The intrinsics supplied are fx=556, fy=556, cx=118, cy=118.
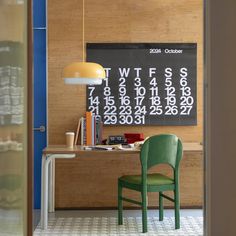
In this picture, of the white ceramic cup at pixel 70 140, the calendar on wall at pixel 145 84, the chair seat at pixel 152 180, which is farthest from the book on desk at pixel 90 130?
the chair seat at pixel 152 180

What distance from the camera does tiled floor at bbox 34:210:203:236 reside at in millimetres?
4797

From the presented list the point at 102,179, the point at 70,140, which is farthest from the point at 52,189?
the point at 70,140

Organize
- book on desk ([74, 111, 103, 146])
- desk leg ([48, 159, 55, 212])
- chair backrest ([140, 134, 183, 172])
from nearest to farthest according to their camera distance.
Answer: chair backrest ([140, 134, 183, 172])
book on desk ([74, 111, 103, 146])
desk leg ([48, 159, 55, 212])

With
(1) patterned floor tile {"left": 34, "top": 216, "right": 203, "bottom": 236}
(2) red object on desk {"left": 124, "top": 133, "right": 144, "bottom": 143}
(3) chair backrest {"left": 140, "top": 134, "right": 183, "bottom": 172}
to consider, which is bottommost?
(1) patterned floor tile {"left": 34, "top": 216, "right": 203, "bottom": 236}

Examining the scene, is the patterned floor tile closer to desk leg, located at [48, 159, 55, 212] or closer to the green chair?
the green chair

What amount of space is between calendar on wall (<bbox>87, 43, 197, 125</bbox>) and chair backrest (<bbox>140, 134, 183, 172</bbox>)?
98 centimetres

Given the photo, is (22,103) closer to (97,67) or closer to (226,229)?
(226,229)

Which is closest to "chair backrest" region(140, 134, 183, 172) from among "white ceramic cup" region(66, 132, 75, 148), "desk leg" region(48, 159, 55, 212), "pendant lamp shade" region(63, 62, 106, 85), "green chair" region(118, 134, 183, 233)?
"green chair" region(118, 134, 183, 233)

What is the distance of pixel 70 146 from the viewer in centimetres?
524

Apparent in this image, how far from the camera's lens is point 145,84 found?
5.83 metres

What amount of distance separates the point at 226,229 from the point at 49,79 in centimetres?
344

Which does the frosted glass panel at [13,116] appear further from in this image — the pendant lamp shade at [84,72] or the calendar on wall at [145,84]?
the calendar on wall at [145,84]

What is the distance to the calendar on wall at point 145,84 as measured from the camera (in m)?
5.81

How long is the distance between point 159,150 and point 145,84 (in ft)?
3.91
